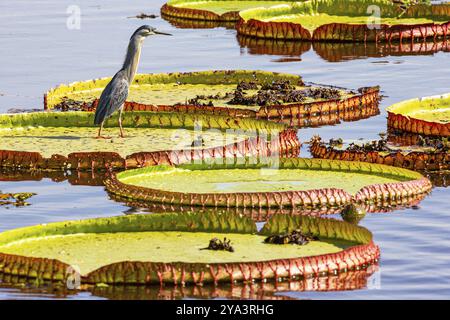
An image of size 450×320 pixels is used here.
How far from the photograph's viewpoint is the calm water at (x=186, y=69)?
1585 cm

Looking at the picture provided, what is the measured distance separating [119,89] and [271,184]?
3.98 metres

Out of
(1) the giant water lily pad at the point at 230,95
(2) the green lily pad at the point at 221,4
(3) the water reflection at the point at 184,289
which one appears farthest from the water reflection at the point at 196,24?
(3) the water reflection at the point at 184,289

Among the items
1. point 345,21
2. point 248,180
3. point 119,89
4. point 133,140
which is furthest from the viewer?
point 345,21

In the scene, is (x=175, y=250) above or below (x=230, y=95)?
below

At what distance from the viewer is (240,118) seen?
2277 centimetres

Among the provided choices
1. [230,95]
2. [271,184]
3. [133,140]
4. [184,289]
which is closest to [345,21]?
[230,95]

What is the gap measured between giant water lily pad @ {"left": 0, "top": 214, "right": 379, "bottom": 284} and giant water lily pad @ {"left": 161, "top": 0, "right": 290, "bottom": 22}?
23415mm

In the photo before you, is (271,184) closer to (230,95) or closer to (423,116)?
(423,116)

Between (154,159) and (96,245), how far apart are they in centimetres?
451

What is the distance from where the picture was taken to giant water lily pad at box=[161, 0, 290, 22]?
3984 cm

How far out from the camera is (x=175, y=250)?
52.3ft

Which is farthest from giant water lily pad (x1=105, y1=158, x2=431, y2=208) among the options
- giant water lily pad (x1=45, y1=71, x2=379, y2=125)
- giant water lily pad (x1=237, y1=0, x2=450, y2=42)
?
giant water lily pad (x1=237, y1=0, x2=450, y2=42)

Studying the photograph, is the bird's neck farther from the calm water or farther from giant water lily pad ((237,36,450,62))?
giant water lily pad ((237,36,450,62))

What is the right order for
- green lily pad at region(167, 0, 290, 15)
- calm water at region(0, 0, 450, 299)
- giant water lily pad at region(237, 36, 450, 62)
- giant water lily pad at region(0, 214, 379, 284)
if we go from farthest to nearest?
green lily pad at region(167, 0, 290, 15) < giant water lily pad at region(237, 36, 450, 62) < calm water at region(0, 0, 450, 299) < giant water lily pad at region(0, 214, 379, 284)
